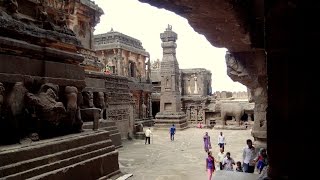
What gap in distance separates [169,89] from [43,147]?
735 inches

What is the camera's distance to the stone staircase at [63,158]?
4921 millimetres

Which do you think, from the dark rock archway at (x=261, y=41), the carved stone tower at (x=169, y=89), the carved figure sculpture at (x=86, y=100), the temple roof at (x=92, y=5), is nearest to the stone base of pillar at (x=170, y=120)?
the carved stone tower at (x=169, y=89)

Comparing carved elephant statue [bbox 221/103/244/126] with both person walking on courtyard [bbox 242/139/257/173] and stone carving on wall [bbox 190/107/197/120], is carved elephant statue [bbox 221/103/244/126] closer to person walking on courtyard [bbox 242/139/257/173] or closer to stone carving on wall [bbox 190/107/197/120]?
stone carving on wall [bbox 190/107/197/120]

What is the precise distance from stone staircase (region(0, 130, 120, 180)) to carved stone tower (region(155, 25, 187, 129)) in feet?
50.0

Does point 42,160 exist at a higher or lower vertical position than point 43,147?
lower

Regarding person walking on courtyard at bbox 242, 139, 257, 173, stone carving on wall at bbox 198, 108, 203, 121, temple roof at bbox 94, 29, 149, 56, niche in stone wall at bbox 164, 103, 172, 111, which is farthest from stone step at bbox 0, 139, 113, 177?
temple roof at bbox 94, 29, 149, 56

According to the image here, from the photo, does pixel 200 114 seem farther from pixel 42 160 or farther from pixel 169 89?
pixel 42 160

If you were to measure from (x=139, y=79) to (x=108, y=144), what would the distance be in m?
21.8

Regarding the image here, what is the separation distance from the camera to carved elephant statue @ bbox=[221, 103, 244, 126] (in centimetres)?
2203

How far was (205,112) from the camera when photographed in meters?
25.2

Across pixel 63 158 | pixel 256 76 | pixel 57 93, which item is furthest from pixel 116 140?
pixel 256 76

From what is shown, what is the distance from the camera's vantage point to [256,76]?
19.4ft

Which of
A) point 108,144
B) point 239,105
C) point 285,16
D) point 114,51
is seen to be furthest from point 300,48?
point 114,51

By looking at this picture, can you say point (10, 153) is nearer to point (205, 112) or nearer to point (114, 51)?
point (205, 112)
